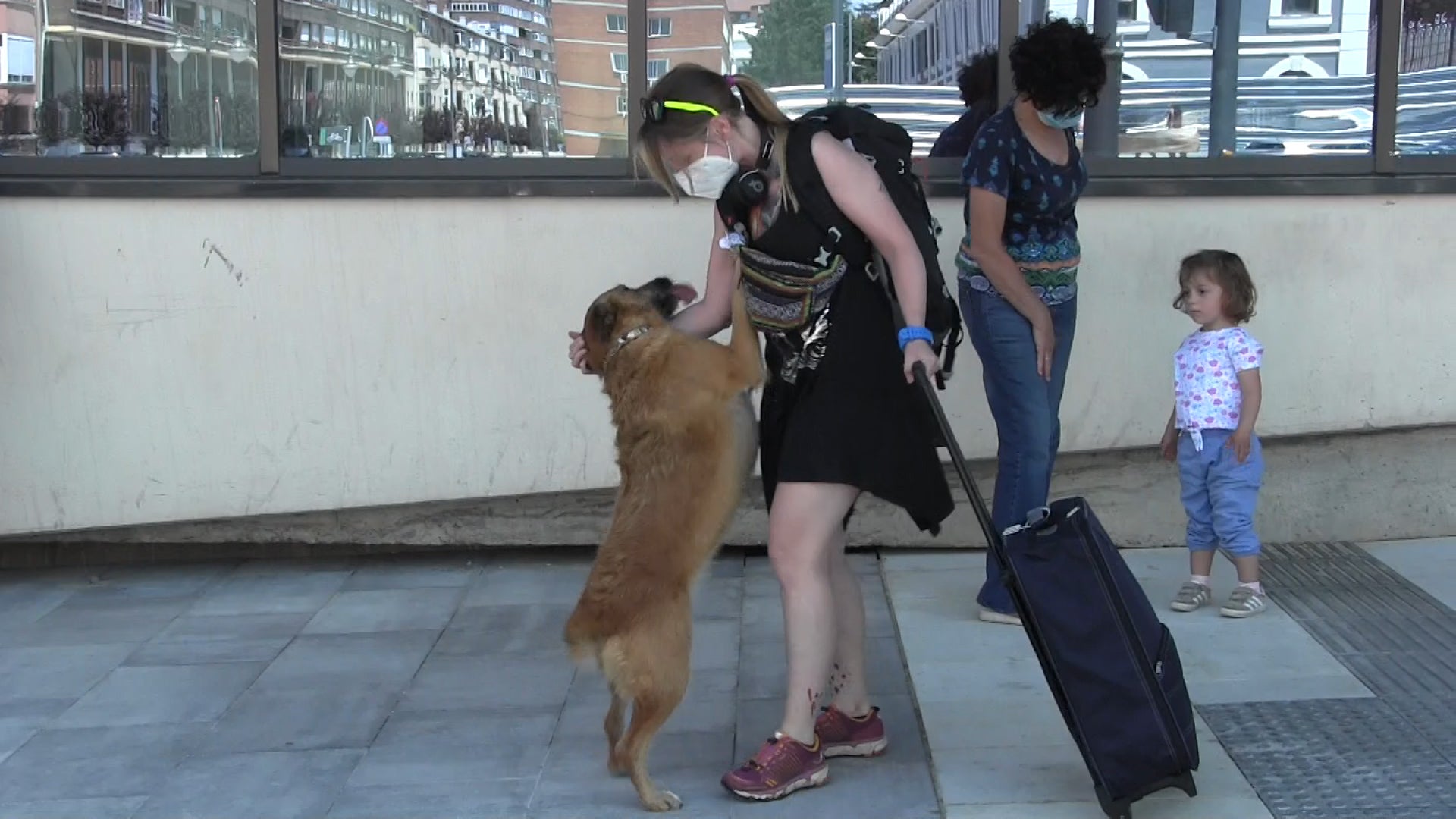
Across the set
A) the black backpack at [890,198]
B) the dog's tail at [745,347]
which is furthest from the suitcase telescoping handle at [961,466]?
the dog's tail at [745,347]

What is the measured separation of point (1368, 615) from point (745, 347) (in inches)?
107

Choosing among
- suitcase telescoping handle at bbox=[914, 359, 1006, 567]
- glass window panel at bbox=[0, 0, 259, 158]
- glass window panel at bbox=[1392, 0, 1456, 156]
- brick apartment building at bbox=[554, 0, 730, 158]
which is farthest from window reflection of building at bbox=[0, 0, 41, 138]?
glass window panel at bbox=[1392, 0, 1456, 156]

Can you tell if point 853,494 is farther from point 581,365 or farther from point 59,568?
point 59,568

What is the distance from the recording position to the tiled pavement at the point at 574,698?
425 cm

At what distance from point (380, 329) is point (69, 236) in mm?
1240

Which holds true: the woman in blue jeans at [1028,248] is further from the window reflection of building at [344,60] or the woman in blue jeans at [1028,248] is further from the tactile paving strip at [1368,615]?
the window reflection of building at [344,60]

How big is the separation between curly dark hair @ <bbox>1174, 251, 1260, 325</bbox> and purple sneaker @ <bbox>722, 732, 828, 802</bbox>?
7.24 feet

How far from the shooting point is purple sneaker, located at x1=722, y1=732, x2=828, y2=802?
413cm

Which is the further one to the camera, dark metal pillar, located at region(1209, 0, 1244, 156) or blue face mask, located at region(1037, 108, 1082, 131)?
dark metal pillar, located at region(1209, 0, 1244, 156)

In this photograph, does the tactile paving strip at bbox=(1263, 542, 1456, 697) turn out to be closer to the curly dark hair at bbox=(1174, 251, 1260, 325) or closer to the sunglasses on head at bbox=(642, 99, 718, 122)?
the curly dark hair at bbox=(1174, 251, 1260, 325)

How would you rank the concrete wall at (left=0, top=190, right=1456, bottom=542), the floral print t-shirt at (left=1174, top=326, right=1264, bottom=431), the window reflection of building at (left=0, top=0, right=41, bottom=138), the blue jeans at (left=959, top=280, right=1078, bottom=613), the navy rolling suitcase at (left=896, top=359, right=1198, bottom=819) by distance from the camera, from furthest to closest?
the window reflection of building at (left=0, top=0, right=41, bottom=138)
the concrete wall at (left=0, top=190, right=1456, bottom=542)
the floral print t-shirt at (left=1174, top=326, right=1264, bottom=431)
the blue jeans at (left=959, top=280, right=1078, bottom=613)
the navy rolling suitcase at (left=896, top=359, right=1198, bottom=819)

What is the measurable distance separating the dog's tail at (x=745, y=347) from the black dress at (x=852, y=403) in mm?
75

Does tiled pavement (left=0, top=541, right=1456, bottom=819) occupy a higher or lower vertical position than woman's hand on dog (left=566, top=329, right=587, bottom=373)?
lower

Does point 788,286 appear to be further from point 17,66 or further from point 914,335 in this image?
point 17,66
